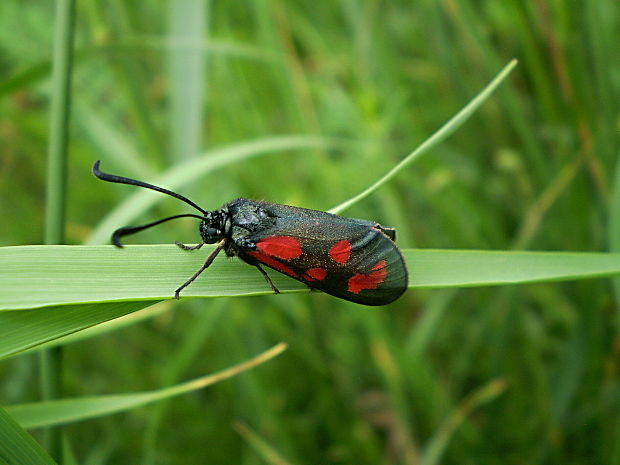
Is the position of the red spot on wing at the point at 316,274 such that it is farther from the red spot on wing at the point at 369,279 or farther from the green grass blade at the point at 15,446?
the green grass blade at the point at 15,446

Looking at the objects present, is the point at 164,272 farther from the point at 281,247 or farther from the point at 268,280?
the point at 281,247

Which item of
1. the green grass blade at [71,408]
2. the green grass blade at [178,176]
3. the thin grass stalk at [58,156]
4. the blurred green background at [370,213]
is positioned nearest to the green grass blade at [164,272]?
the thin grass stalk at [58,156]

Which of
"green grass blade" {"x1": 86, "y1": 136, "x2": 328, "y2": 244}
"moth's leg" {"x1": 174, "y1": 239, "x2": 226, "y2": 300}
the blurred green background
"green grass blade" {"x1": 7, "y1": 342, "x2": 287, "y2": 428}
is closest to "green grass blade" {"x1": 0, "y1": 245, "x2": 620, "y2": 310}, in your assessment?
"moth's leg" {"x1": 174, "y1": 239, "x2": 226, "y2": 300}

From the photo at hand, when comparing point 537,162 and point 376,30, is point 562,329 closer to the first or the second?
point 537,162

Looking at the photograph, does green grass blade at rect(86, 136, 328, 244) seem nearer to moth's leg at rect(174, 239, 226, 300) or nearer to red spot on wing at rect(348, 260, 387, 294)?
moth's leg at rect(174, 239, 226, 300)

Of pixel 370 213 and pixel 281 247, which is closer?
pixel 281 247

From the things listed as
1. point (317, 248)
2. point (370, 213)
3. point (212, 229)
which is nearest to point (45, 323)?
point (212, 229)

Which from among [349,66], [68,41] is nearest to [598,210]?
[349,66]
